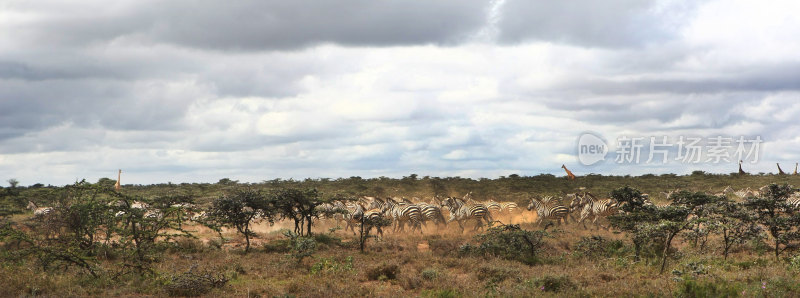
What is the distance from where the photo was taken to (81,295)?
596 inches

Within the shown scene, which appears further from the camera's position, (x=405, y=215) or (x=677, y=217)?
(x=405, y=215)

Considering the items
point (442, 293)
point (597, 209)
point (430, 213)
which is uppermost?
point (597, 209)

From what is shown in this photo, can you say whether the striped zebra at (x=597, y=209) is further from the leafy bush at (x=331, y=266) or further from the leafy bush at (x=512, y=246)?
the leafy bush at (x=331, y=266)

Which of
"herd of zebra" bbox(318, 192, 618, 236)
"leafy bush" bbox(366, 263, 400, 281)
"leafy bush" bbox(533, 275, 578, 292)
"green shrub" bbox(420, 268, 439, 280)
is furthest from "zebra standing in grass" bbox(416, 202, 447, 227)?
"leafy bush" bbox(533, 275, 578, 292)

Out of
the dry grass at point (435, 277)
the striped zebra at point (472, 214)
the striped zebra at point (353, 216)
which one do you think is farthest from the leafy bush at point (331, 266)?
the striped zebra at point (472, 214)

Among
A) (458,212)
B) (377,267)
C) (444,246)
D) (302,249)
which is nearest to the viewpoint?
(377,267)

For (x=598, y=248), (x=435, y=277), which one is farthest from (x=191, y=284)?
(x=598, y=248)

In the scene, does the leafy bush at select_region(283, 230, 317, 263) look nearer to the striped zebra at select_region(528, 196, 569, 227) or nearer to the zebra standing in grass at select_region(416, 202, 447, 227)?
the zebra standing in grass at select_region(416, 202, 447, 227)

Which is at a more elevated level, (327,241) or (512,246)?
(512,246)

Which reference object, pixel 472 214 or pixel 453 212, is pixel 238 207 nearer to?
pixel 472 214

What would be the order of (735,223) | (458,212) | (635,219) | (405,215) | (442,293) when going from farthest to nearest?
1. (458,212)
2. (405,215)
3. (635,219)
4. (735,223)
5. (442,293)

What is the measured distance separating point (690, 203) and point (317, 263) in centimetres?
1746

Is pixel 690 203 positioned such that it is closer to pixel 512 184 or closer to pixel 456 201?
→ pixel 456 201

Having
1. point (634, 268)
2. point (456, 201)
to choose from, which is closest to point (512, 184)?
point (456, 201)
